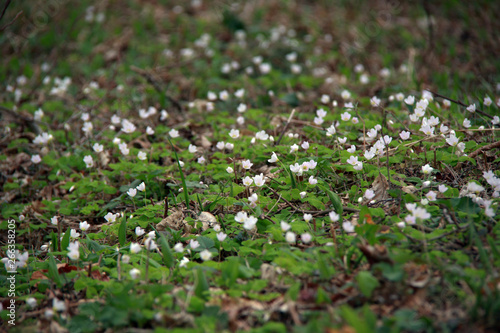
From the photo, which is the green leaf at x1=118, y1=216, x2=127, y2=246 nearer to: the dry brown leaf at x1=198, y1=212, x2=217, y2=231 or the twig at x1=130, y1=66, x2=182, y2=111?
the dry brown leaf at x1=198, y1=212, x2=217, y2=231

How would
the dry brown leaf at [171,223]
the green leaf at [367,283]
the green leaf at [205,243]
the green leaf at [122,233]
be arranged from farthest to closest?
the dry brown leaf at [171,223] < the green leaf at [122,233] < the green leaf at [205,243] < the green leaf at [367,283]

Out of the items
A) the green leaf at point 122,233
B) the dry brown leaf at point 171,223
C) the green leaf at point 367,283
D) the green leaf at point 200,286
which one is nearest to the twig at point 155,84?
the dry brown leaf at point 171,223

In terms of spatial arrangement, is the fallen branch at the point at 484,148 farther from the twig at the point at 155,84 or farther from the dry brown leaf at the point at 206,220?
the twig at the point at 155,84

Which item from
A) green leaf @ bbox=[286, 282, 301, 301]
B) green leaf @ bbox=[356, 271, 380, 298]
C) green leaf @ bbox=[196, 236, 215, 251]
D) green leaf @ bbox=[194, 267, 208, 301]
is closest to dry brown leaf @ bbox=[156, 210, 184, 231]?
green leaf @ bbox=[196, 236, 215, 251]

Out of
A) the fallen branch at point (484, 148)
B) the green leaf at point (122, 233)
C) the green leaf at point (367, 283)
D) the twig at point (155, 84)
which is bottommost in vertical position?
the twig at point (155, 84)

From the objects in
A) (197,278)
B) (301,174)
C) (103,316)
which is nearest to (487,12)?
(301,174)

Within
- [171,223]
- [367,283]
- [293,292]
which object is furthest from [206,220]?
[367,283]

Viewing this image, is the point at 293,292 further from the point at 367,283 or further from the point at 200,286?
the point at 200,286

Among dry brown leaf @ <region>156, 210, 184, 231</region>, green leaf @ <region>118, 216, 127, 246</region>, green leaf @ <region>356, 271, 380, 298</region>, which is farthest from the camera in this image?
dry brown leaf @ <region>156, 210, 184, 231</region>
